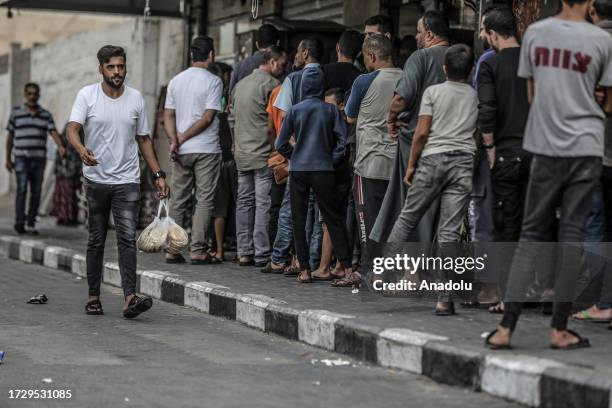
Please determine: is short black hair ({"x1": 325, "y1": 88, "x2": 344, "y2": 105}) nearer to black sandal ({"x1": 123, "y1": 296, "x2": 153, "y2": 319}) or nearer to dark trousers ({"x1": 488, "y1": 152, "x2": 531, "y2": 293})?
black sandal ({"x1": 123, "y1": 296, "x2": 153, "y2": 319})

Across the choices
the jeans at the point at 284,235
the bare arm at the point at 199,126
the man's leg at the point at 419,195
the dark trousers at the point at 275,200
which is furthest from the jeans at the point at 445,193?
the bare arm at the point at 199,126

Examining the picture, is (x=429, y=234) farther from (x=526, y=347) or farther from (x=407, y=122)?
(x=526, y=347)

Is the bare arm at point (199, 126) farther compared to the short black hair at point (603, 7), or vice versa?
the bare arm at point (199, 126)

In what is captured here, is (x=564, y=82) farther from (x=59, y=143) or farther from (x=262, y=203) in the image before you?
(x=59, y=143)

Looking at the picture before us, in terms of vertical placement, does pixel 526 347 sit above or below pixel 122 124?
below

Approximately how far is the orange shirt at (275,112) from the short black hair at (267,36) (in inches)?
21.7

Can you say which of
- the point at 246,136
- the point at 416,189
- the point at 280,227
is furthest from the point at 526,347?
the point at 246,136

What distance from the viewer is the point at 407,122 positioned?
8.83 meters

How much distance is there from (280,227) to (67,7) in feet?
21.1

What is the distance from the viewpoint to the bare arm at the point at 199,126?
11445 mm

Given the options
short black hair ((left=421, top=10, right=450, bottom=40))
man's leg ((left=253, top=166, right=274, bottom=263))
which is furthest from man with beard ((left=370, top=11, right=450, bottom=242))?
man's leg ((left=253, top=166, right=274, bottom=263))

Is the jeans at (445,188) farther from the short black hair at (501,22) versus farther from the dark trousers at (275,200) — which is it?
the dark trousers at (275,200)

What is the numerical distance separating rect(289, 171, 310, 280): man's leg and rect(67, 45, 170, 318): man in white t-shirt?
1.32m

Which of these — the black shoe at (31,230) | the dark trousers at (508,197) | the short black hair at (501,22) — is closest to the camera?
the dark trousers at (508,197)
